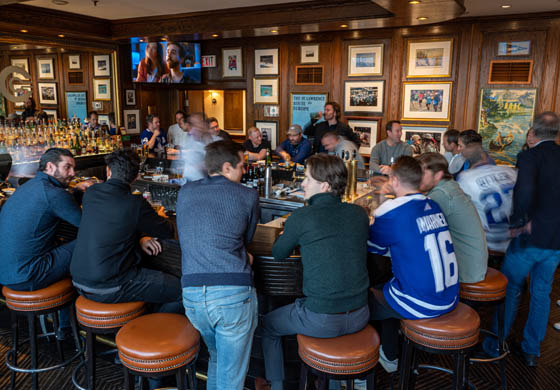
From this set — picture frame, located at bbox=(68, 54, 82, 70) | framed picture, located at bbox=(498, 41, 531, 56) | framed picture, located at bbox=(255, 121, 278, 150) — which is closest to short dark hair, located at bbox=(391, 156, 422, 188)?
framed picture, located at bbox=(498, 41, 531, 56)

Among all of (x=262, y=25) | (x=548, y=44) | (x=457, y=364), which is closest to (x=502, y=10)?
(x=548, y=44)

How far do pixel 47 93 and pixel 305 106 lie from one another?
5.72 meters

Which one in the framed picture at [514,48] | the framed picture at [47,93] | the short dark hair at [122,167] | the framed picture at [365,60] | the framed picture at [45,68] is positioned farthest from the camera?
the framed picture at [47,93]

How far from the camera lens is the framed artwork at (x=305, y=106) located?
757 centimetres

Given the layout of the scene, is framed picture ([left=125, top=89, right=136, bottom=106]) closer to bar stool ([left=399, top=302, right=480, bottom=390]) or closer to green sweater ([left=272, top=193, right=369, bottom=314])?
green sweater ([left=272, top=193, right=369, bottom=314])

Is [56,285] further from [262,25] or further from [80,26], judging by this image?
[80,26]

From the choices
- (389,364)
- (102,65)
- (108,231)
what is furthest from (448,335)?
(102,65)

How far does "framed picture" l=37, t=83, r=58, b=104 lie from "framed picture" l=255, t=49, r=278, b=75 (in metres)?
4.52

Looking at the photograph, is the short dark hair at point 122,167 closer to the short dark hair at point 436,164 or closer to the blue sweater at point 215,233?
the blue sweater at point 215,233

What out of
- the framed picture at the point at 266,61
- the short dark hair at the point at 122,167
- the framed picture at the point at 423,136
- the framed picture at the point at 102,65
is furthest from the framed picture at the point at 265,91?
the short dark hair at the point at 122,167

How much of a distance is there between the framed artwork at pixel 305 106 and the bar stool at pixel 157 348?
5.87 m

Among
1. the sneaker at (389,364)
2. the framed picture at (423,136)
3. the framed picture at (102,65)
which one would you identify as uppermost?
the framed picture at (102,65)

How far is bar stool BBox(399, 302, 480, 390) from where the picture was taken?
2.27 metres

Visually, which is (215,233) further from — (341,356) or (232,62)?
(232,62)
